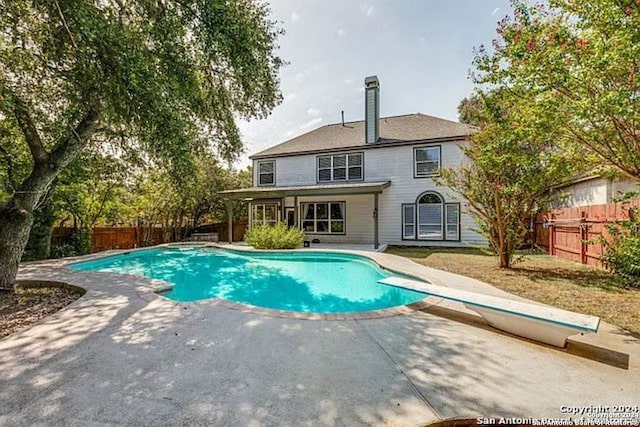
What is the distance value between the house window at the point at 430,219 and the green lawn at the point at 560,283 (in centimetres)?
354

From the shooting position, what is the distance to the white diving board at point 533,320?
374 cm

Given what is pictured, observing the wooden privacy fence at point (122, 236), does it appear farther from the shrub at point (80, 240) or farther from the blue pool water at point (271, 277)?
the blue pool water at point (271, 277)

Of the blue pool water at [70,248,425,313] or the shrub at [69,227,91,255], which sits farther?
the shrub at [69,227,91,255]

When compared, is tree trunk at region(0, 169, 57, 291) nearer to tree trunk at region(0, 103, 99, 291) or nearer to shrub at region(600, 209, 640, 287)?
tree trunk at region(0, 103, 99, 291)

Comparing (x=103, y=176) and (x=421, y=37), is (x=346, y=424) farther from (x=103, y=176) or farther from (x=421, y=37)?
(x=103, y=176)

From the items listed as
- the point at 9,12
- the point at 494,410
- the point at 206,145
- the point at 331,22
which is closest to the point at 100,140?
the point at 206,145

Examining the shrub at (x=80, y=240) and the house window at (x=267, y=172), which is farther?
the house window at (x=267, y=172)

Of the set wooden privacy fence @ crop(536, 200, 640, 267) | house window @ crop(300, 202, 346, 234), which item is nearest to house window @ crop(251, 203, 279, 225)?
house window @ crop(300, 202, 346, 234)

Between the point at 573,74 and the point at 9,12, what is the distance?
30.6 feet

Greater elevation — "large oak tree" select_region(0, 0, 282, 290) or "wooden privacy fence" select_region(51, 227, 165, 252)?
"large oak tree" select_region(0, 0, 282, 290)

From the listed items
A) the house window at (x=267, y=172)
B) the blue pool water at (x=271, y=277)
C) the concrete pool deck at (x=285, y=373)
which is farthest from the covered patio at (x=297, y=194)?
the concrete pool deck at (x=285, y=373)

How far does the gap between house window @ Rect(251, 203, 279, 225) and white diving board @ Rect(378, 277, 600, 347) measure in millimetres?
14855

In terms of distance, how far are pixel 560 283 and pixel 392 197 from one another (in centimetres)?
929

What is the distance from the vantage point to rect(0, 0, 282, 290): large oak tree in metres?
4.98
